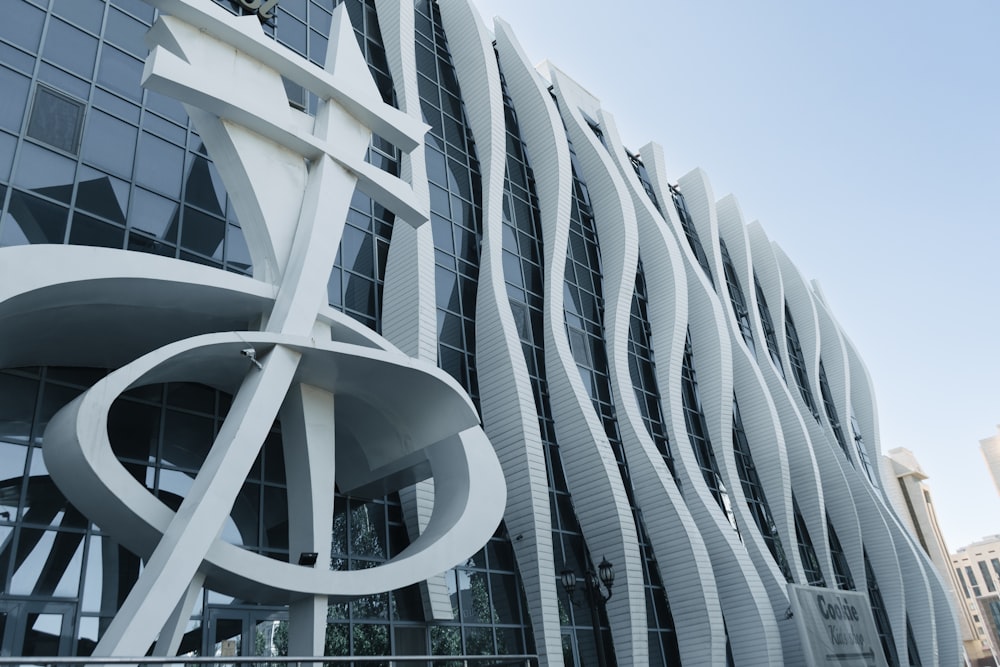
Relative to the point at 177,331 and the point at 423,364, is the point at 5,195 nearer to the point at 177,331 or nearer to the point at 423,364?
the point at 177,331

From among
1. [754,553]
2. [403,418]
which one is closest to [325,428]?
[403,418]

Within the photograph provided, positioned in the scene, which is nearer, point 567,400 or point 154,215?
point 154,215

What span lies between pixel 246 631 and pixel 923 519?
60589mm

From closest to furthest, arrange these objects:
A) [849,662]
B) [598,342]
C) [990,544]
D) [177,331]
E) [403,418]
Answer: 1. [177,331]
2. [403,418]
3. [849,662]
4. [598,342]
5. [990,544]

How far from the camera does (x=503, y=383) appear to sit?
19.3 meters

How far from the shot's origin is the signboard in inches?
859

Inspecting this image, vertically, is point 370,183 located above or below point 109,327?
above

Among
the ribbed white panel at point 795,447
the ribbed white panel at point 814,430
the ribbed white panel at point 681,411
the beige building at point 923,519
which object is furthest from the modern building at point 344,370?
the beige building at point 923,519

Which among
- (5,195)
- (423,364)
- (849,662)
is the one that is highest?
(5,195)

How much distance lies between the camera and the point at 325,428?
12531 mm

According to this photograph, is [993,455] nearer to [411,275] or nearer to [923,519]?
[923,519]

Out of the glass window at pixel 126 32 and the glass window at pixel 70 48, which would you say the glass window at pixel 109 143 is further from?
the glass window at pixel 126 32

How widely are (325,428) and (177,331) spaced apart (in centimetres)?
273

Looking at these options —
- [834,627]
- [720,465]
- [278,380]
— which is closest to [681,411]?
[720,465]
